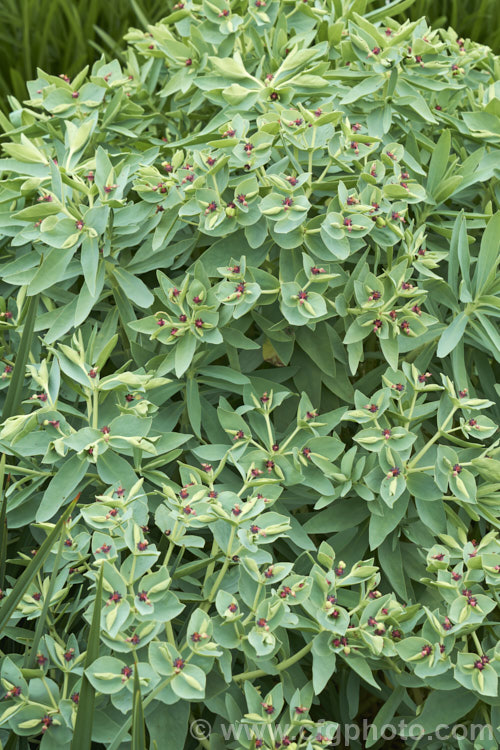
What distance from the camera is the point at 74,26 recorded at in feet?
10.3

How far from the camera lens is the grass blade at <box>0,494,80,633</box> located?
3.60 ft

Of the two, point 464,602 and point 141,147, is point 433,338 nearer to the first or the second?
point 464,602

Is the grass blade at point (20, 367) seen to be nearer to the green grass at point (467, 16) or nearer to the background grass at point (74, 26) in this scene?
the background grass at point (74, 26)

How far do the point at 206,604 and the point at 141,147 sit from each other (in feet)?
3.09

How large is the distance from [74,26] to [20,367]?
7.67 feet

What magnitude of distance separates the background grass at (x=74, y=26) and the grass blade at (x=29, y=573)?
7.69 ft

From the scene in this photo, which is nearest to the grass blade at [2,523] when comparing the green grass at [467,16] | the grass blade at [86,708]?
the grass blade at [86,708]

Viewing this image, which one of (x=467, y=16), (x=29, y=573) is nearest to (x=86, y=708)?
(x=29, y=573)

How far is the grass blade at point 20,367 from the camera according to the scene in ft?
4.11

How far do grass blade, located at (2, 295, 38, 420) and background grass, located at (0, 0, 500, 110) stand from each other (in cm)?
203

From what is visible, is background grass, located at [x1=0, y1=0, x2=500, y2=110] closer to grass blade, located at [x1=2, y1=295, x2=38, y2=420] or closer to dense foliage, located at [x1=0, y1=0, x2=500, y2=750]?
Answer: dense foliage, located at [x1=0, y1=0, x2=500, y2=750]

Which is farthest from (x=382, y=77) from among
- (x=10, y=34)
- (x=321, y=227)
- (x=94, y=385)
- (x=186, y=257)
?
(x=10, y=34)

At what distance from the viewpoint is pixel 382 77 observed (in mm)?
1404

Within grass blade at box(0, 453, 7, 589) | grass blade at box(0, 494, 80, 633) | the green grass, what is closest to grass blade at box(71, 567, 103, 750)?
grass blade at box(0, 494, 80, 633)
